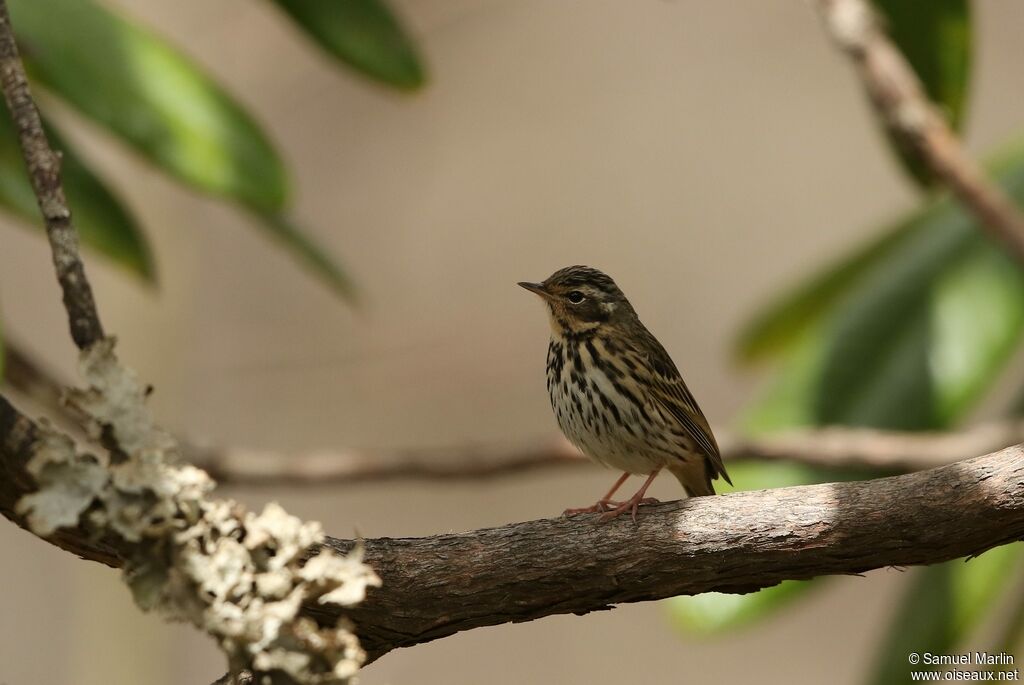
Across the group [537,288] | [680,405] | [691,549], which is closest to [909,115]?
[680,405]

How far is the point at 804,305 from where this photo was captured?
5.01 m

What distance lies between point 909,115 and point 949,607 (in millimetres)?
1464

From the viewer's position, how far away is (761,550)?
2.32 meters

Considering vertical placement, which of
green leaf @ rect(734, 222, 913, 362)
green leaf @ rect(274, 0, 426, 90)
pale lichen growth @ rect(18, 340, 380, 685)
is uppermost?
green leaf @ rect(734, 222, 913, 362)

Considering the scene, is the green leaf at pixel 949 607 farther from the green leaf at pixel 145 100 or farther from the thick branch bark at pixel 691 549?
the green leaf at pixel 145 100

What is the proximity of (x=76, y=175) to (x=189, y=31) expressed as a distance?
11.5 ft

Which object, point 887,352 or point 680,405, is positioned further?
point 887,352

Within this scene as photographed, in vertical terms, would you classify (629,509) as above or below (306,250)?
below

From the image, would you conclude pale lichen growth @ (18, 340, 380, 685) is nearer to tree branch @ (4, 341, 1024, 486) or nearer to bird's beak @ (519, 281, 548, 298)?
bird's beak @ (519, 281, 548, 298)

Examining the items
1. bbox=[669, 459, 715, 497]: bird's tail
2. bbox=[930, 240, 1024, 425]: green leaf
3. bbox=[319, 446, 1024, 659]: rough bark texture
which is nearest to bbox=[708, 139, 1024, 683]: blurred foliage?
bbox=[930, 240, 1024, 425]: green leaf

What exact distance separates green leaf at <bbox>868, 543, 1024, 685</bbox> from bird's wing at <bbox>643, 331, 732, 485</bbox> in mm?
802

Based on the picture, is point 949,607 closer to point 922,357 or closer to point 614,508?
point 922,357

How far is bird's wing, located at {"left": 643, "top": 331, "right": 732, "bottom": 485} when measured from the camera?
11.5ft

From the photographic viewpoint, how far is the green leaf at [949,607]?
368 centimetres
